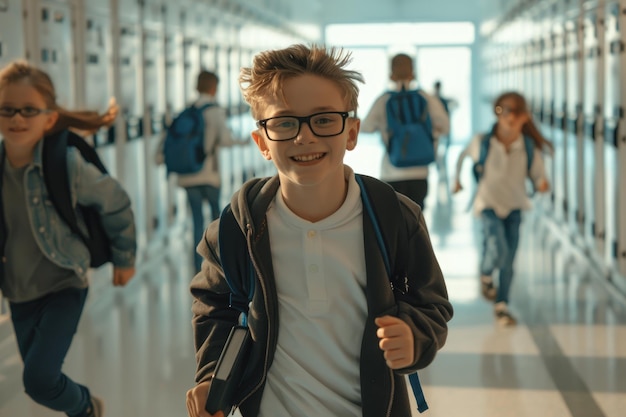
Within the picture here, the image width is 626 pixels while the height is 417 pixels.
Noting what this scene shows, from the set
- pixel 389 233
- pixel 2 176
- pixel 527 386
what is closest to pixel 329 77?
pixel 389 233

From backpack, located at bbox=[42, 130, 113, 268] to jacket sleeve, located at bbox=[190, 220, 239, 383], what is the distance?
1.74 metres

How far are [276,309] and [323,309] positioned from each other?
103mm

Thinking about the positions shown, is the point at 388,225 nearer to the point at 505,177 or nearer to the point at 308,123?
the point at 308,123

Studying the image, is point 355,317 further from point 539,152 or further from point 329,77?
point 539,152

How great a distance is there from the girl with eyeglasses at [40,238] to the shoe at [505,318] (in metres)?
3.61

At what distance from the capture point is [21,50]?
7.57m

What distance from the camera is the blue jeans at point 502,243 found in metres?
7.48

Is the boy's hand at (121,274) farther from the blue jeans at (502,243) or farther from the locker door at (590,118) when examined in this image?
the locker door at (590,118)

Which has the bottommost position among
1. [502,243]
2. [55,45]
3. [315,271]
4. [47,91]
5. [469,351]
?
[469,351]

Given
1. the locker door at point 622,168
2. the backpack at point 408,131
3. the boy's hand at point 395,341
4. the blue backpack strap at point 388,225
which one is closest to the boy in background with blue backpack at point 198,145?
the backpack at point 408,131

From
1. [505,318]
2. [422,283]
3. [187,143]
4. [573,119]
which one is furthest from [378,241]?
[573,119]

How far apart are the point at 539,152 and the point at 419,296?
16.9 ft

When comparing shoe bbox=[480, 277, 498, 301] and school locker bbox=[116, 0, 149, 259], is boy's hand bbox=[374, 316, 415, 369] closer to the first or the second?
shoe bbox=[480, 277, 498, 301]

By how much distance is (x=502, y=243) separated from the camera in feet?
24.8
